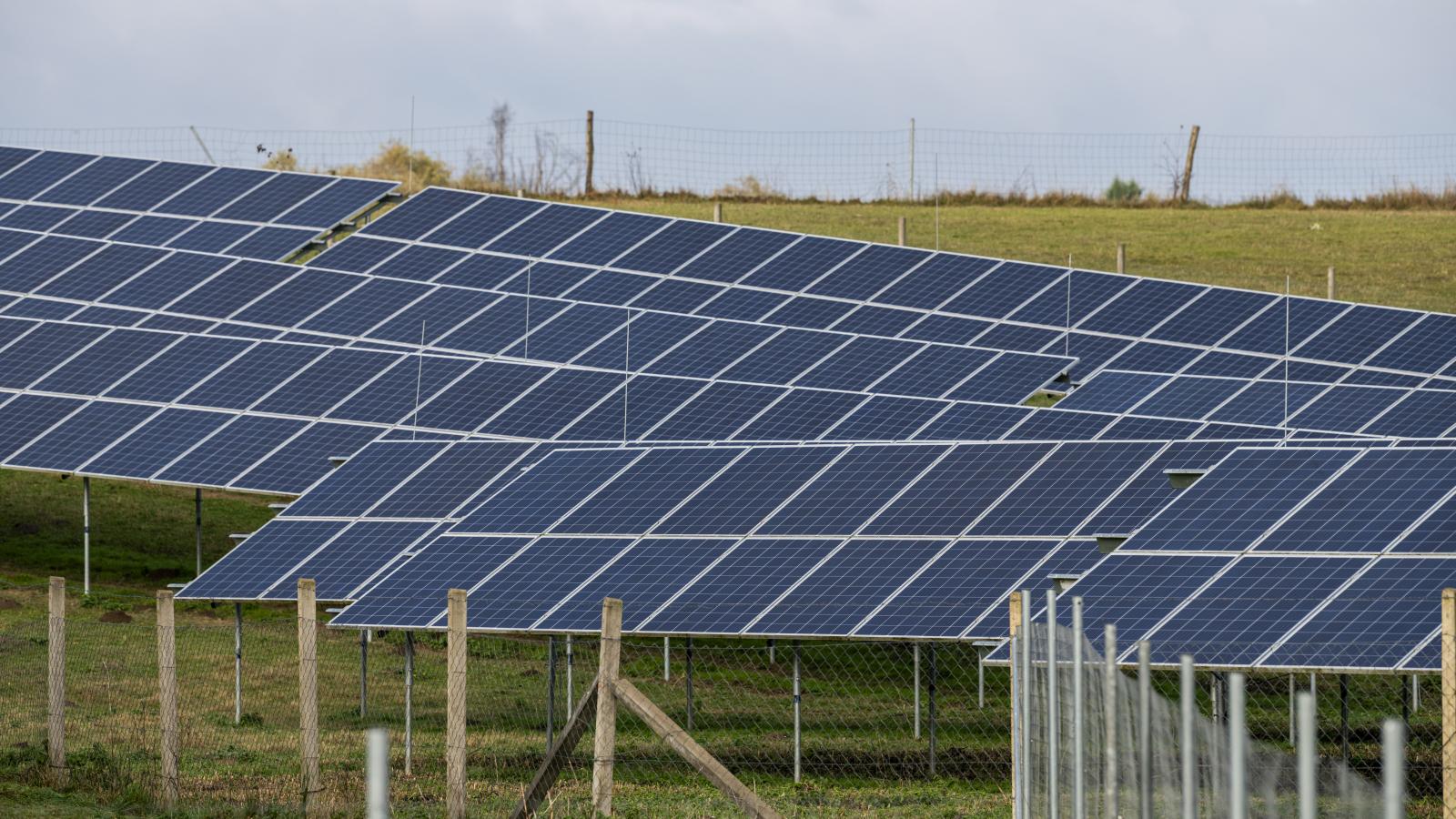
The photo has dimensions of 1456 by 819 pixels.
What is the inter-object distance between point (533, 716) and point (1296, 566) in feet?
29.7

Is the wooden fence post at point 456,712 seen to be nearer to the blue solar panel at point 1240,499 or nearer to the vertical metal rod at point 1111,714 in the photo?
the vertical metal rod at point 1111,714

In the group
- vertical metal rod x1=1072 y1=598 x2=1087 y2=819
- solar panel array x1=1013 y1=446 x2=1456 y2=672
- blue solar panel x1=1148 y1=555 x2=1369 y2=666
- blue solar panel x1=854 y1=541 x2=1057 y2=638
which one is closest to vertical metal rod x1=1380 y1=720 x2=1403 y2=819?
vertical metal rod x1=1072 y1=598 x2=1087 y2=819

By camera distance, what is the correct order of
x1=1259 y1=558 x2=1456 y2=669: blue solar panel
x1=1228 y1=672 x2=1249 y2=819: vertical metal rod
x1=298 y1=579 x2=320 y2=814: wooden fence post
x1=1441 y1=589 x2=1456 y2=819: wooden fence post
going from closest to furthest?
x1=1228 y1=672 x2=1249 y2=819: vertical metal rod < x1=1441 y1=589 x2=1456 y2=819: wooden fence post < x1=298 y1=579 x2=320 y2=814: wooden fence post < x1=1259 y1=558 x2=1456 y2=669: blue solar panel

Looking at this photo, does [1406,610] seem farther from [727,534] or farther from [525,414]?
[525,414]

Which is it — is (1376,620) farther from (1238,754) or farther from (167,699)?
(1238,754)

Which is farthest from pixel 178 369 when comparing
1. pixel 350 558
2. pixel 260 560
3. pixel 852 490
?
pixel 852 490

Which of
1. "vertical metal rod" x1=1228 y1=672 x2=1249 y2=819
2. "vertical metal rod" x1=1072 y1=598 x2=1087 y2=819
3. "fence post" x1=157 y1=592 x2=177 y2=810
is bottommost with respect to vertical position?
"fence post" x1=157 y1=592 x2=177 y2=810

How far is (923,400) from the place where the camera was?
27.7 metres

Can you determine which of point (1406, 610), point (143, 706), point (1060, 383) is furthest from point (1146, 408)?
point (143, 706)

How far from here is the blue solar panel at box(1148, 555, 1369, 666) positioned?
15.9 meters

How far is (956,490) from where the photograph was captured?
19875 millimetres

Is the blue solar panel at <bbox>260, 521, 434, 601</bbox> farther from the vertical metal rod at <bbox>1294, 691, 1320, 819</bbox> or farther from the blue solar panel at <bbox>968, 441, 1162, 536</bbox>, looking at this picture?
the vertical metal rod at <bbox>1294, 691, 1320, 819</bbox>

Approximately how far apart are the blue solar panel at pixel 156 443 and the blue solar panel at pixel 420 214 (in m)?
9.94

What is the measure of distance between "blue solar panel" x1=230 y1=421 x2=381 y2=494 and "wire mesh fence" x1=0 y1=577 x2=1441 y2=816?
6.36ft
